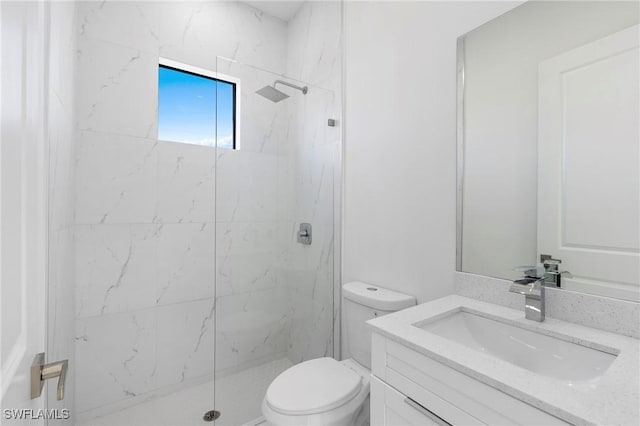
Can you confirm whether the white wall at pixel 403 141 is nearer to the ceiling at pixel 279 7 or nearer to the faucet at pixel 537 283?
the faucet at pixel 537 283

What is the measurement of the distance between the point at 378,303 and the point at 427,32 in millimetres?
1362

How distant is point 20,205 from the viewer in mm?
533

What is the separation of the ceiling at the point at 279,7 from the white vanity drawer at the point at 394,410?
276cm

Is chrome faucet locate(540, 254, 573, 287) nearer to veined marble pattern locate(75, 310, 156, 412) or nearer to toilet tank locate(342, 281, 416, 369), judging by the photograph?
toilet tank locate(342, 281, 416, 369)

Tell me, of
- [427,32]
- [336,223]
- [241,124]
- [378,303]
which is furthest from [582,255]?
[241,124]

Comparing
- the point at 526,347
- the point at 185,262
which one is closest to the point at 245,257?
the point at 185,262

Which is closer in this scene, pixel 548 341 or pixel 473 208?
pixel 548 341

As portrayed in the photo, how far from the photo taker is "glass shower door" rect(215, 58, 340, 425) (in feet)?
6.04

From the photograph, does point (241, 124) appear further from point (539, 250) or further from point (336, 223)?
point (539, 250)

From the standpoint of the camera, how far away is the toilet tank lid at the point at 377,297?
153 cm

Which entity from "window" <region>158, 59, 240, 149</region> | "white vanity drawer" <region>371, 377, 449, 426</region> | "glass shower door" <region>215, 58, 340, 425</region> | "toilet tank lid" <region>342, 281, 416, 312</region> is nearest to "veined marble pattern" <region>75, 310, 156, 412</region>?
"glass shower door" <region>215, 58, 340, 425</region>

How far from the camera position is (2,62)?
1.42 feet

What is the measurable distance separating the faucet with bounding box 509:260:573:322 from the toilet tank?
0.57m

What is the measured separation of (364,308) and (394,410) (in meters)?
0.68
